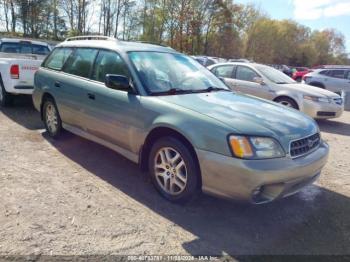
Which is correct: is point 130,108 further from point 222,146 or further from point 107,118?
point 222,146

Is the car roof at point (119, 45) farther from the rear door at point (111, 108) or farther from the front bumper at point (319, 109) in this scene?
the front bumper at point (319, 109)

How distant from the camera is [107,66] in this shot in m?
4.54

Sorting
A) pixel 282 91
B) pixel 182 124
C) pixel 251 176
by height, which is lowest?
pixel 251 176

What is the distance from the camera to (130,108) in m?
4.00

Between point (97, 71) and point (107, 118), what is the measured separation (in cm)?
76

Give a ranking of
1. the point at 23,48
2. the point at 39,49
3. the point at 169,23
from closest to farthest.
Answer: the point at 23,48 → the point at 39,49 → the point at 169,23

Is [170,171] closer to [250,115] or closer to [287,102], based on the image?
[250,115]

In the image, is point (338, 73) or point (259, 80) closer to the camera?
point (259, 80)

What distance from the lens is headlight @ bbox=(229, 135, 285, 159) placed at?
10.2 feet

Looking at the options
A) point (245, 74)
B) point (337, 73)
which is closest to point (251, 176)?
point (245, 74)

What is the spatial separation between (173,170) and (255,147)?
0.92 metres

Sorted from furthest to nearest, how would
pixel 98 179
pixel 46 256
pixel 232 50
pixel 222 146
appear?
pixel 232 50, pixel 98 179, pixel 222 146, pixel 46 256

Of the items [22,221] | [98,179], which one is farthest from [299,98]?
[22,221]

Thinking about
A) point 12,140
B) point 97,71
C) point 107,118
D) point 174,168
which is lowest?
point 12,140
